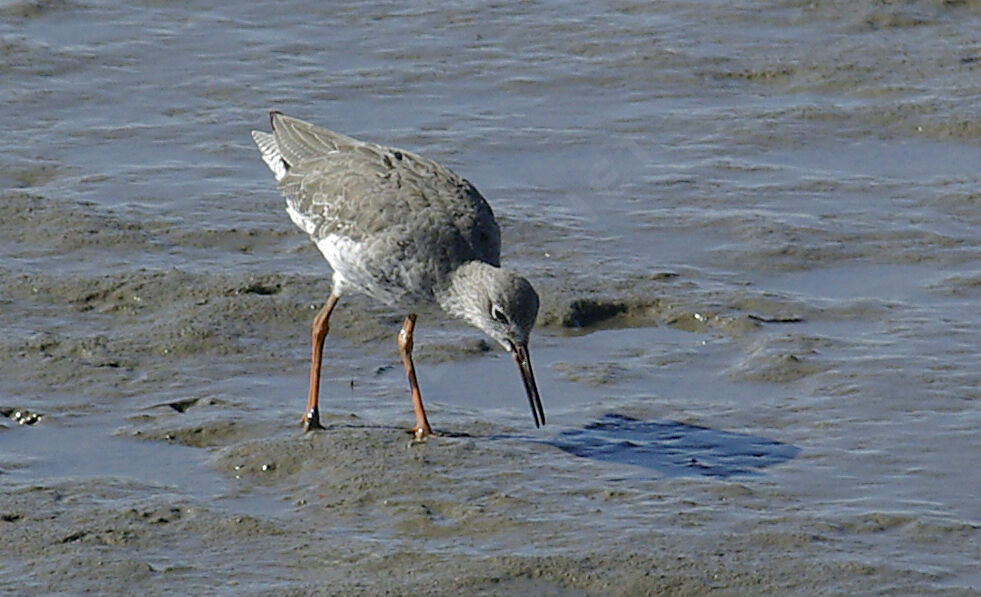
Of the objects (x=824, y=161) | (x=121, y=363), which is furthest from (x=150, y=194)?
(x=824, y=161)

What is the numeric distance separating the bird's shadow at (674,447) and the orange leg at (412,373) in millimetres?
655

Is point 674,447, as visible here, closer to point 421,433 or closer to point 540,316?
point 421,433

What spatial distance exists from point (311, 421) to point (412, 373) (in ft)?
2.01

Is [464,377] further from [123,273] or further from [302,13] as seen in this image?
[302,13]

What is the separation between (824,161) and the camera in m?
13.3

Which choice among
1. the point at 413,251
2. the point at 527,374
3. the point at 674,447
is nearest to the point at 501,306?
the point at 527,374

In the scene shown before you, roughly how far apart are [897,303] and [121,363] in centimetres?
465

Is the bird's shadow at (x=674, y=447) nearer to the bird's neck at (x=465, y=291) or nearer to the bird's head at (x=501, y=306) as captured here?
the bird's head at (x=501, y=306)

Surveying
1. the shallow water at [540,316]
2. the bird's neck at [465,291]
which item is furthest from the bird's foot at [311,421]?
the bird's neck at [465,291]

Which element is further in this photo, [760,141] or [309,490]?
[760,141]

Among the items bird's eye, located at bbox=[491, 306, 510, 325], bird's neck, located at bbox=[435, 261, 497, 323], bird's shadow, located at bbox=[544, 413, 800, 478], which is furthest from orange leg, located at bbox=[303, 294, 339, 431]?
bird's shadow, located at bbox=[544, 413, 800, 478]

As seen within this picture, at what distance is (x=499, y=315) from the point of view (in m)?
9.32

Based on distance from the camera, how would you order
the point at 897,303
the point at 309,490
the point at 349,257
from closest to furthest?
the point at 309,490 → the point at 349,257 → the point at 897,303

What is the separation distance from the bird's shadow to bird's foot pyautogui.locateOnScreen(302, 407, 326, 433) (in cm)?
122
